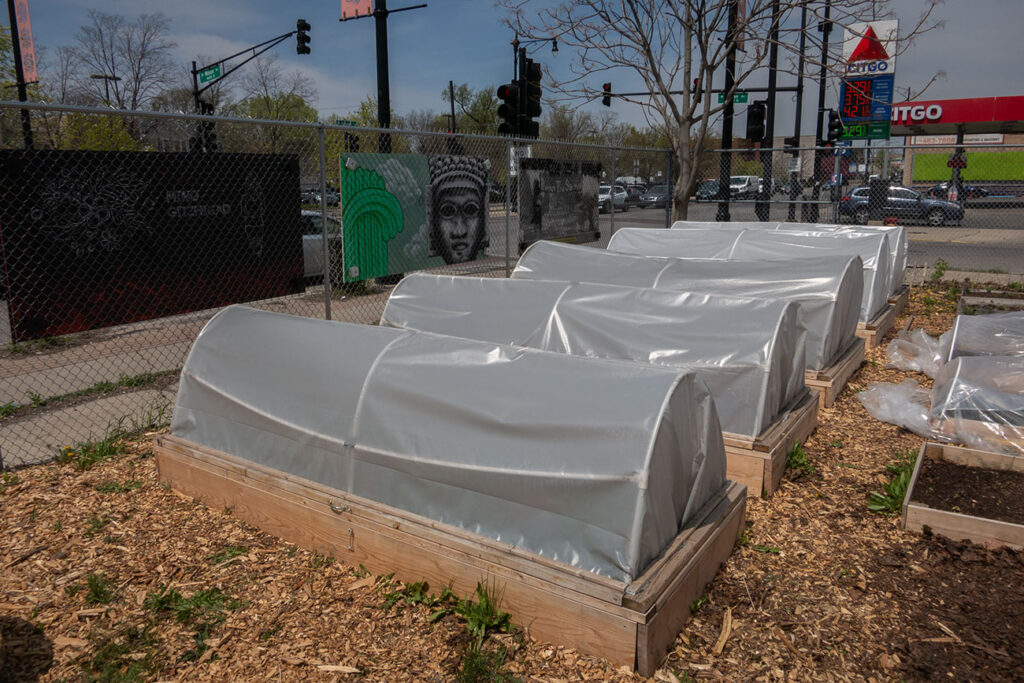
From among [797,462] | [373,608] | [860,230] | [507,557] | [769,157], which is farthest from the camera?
[769,157]

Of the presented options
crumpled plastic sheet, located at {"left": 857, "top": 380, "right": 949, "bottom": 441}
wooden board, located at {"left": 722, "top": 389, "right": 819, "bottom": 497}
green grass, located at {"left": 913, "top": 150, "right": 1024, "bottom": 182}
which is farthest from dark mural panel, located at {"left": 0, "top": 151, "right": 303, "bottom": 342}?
green grass, located at {"left": 913, "top": 150, "right": 1024, "bottom": 182}

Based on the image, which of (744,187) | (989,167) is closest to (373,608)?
(744,187)

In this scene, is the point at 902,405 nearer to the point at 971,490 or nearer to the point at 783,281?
the point at 783,281

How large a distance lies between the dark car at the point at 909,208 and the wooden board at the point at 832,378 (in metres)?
19.8

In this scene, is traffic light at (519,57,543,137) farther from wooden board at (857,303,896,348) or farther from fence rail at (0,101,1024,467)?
wooden board at (857,303,896,348)

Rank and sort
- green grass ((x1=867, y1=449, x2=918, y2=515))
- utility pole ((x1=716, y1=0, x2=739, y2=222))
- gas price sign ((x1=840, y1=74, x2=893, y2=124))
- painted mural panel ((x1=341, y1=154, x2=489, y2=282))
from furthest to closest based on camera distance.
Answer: gas price sign ((x1=840, y1=74, x2=893, y2=124))
utility pole ((x1=716, y1=0, x2=739, y2=222))
painted mural panel ((x1=341, y1=154, x2=489, y2=282))
green grass ((x1=867, y1=449, x2=918, y2=515))

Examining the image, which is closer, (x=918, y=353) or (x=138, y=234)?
(x=138, y=234)

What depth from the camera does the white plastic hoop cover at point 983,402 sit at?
5.12 metres

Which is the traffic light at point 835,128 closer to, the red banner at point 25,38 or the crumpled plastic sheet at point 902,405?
the crumpled plastic sheet at point 902,405

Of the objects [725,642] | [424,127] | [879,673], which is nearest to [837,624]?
[879,673]

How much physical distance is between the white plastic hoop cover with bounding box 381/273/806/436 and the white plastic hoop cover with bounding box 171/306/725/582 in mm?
1127

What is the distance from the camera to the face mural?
9.15 metres

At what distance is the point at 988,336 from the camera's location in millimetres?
6910

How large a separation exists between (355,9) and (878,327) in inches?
387
